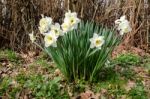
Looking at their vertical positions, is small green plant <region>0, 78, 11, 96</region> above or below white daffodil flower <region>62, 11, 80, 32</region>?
below

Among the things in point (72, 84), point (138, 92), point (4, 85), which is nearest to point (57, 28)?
point (72, 84)

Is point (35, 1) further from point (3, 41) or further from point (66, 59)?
point (66, 59)

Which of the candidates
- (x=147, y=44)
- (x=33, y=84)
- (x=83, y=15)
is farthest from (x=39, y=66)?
(x=147, y=44)

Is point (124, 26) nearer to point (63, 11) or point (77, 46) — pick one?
point (77, 46)

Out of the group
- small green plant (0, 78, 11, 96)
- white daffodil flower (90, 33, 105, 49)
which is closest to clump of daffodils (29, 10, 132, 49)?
white daffodil flower (90, 33, 105, 49)

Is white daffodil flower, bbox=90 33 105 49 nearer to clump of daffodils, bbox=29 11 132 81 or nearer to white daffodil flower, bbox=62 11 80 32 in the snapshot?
clump of daffodils, bbox=29 11 132 81
